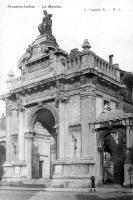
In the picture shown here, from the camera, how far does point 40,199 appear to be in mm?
15664

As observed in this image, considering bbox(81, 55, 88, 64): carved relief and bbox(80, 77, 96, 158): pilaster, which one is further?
bbox(81, 55, 88, 64): carved relief

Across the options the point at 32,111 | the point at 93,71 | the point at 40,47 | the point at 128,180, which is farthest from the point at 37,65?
the point at 128,180

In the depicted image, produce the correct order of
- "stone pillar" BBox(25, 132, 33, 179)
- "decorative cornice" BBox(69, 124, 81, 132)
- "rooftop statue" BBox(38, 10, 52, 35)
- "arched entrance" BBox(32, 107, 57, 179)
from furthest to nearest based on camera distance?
"arched entrance" BBox(32, 107, 57, 179), "rooftop statue" BBox(38, 10, 52, 35), "stone pillar" BBox(25, 132, 33, 179), "decorative cornice" BBox(69, 124, 81, 132)

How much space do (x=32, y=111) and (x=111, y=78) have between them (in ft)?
23.4

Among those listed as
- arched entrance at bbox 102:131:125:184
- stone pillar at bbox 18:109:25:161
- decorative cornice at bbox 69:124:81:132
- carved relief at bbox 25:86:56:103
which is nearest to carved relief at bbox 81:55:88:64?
carved relief at bbox 25:86:56:103

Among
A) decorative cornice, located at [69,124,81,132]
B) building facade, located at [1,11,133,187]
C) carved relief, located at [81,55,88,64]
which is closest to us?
building facade, located at [1,11,133,187]

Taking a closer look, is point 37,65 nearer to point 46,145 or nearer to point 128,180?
point 46,145

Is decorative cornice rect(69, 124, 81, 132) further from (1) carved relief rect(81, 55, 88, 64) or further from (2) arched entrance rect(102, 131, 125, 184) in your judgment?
(1) carved relief rect(81, 55, 88, 64)

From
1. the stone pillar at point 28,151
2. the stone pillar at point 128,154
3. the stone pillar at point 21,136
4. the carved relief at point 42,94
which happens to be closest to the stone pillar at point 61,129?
the carved relief at point 42,94

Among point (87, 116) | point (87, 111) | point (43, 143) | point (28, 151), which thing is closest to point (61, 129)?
point (87, 116)

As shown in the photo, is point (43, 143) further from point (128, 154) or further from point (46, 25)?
point (128, 154)

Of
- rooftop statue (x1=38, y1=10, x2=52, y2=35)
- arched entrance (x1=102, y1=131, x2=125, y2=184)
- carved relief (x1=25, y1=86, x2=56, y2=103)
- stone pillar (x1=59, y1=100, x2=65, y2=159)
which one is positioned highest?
rooftop statue (x1=38, y1=10, x2=52, y2=35)

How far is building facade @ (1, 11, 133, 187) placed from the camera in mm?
22844

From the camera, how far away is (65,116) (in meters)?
24.7
